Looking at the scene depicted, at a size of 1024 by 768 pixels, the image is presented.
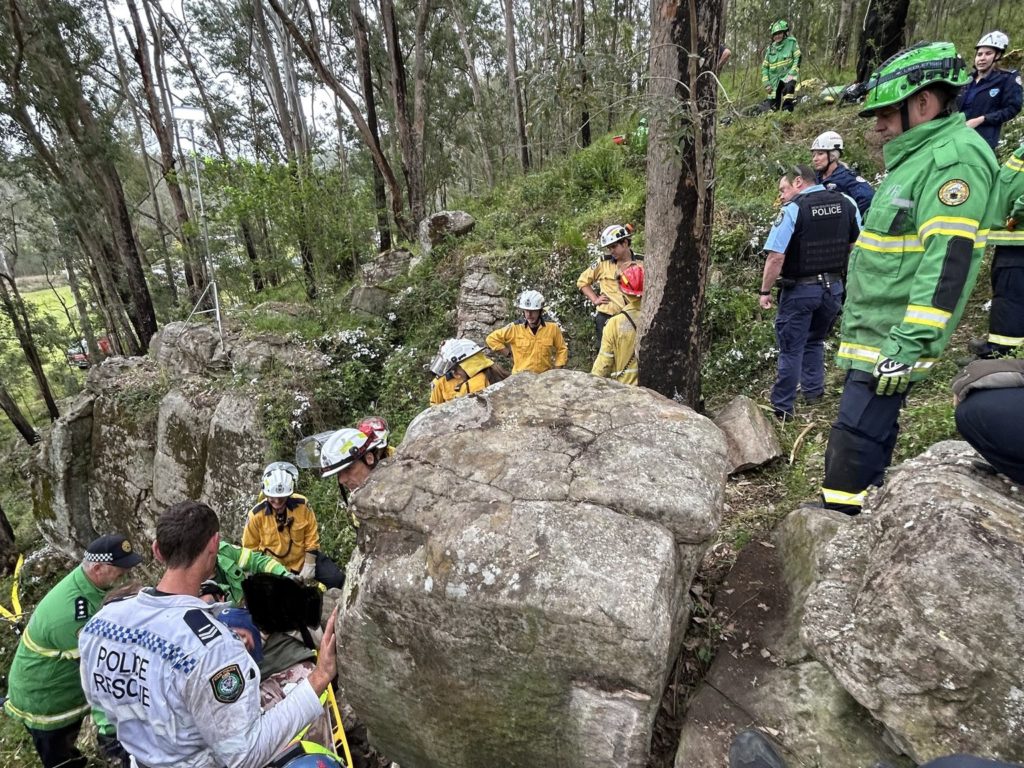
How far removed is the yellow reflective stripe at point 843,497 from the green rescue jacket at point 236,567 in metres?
3.46

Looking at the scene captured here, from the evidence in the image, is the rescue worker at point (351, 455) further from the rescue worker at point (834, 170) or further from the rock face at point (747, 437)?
the rescue worker at point (834, 170)

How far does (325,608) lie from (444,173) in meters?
23.0

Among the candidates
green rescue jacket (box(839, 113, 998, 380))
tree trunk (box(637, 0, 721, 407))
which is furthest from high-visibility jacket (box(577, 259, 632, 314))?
green rescue jacket (box(839, 113, 998, 380))

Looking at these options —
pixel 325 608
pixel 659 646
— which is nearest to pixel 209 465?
pixel 325 608

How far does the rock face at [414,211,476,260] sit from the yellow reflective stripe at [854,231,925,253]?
25.5ft

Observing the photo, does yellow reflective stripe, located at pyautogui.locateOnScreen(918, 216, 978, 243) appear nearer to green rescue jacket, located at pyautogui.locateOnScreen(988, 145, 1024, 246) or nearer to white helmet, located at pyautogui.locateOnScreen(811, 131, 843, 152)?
green rescue jacket, located at pyautogui.locateOnScreen(988, 145, 1024, 246)

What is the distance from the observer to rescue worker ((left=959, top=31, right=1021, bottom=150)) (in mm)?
4973

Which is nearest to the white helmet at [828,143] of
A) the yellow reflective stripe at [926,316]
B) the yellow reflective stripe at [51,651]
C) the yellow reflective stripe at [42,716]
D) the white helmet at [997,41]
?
the white helmet at [997,41]

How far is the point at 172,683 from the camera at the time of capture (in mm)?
1899

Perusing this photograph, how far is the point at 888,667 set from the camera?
68.4 inches

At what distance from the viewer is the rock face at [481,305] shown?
785 cm

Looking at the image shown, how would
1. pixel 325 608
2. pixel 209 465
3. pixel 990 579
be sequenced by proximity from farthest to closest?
pixel 209 465, pixel 325 608, pixel 990 579

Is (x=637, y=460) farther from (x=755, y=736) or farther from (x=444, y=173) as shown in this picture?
(x=444, y=173)

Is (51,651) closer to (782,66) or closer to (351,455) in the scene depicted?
(351,455)
